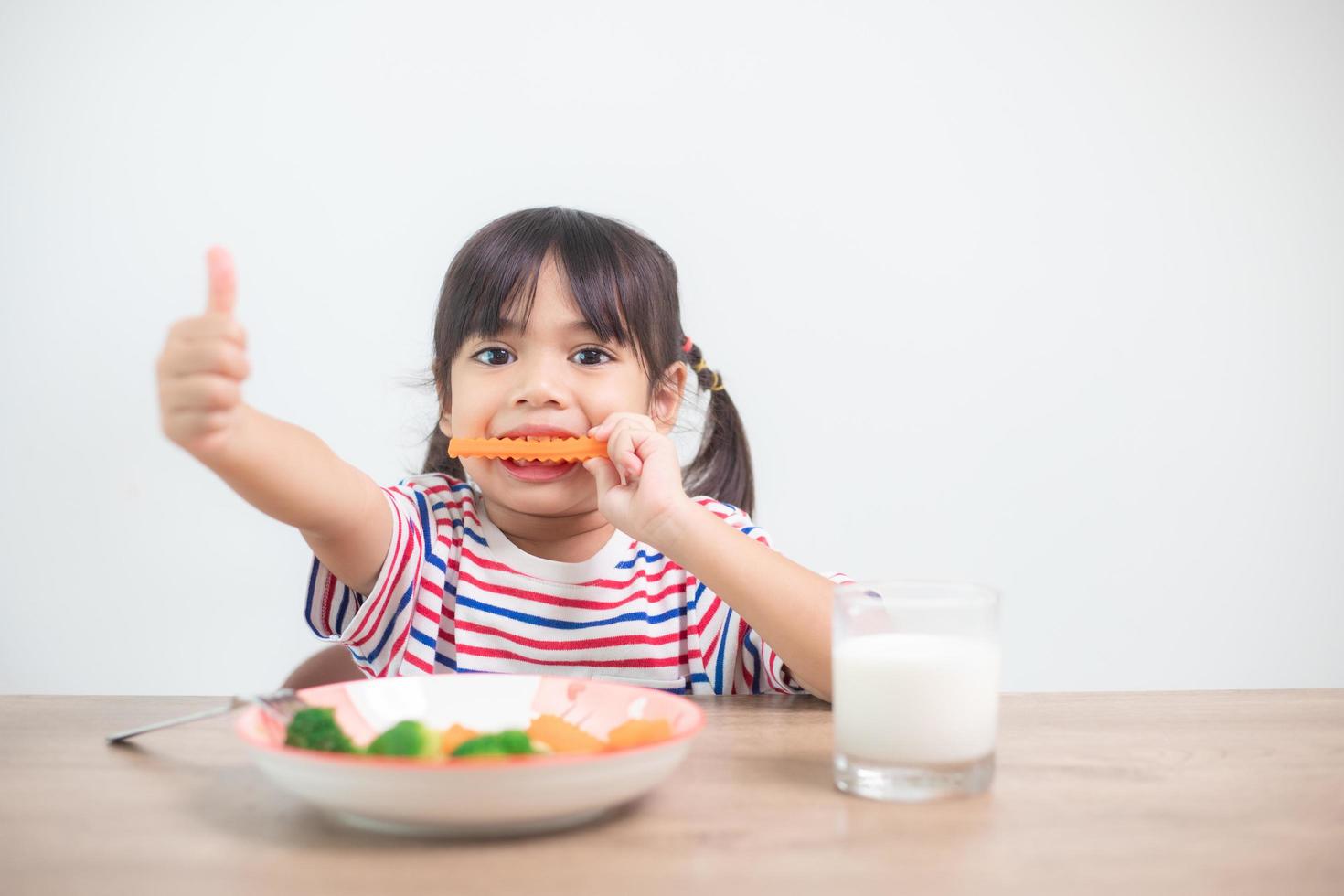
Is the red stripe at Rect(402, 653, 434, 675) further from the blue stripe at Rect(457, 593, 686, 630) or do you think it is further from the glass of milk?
the glass of milk

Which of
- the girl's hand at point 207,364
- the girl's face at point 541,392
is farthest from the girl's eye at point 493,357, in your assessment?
the girl's hand at point 207,364

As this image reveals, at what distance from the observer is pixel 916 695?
0.58m

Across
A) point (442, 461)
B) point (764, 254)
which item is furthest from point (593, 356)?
point (764, 254)

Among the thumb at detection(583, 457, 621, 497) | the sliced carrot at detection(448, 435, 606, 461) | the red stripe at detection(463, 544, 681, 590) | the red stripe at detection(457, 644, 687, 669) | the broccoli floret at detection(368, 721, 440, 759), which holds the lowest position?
the red stripe at detection(457, 644, 687, 669)

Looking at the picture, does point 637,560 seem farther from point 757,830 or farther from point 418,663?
point 757,830

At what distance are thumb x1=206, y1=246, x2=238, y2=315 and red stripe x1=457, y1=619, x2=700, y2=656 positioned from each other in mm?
502

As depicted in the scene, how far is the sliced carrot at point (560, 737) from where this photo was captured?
Result: 584 mm

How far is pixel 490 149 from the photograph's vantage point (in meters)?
2.24

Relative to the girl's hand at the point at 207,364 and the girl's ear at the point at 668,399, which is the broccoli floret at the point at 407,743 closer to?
the girl's hand at the point at 207,364

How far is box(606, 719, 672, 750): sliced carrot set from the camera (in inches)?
22.8

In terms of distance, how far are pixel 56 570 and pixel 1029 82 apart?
2.09m

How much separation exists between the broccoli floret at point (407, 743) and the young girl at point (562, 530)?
0.38 metres

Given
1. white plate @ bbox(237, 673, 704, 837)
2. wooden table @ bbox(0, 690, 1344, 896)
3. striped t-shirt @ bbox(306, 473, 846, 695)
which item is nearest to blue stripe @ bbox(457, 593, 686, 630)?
striped t-shirt @ bbox(306, 473, 846, 695)

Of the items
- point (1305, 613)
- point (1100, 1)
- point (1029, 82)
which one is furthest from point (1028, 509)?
point (1100, 1)
